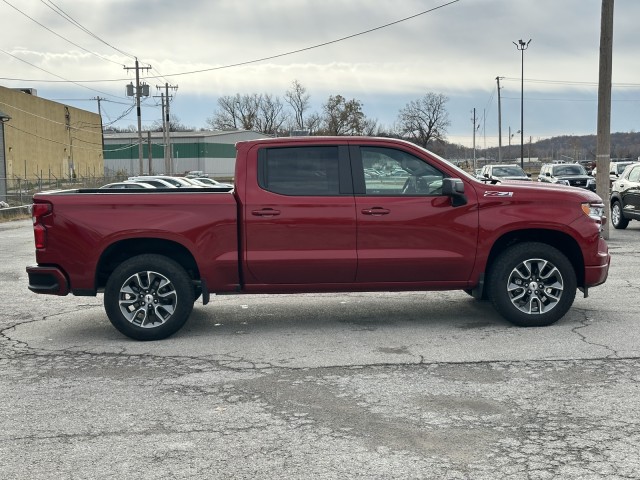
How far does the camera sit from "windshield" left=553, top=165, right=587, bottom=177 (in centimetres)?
3272

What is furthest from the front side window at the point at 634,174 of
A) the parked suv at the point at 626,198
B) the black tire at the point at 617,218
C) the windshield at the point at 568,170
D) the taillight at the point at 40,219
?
the taillight at the point at 40,219

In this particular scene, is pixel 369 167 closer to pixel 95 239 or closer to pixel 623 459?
pixel 95 239

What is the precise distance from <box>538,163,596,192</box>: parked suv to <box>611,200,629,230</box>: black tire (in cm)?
1078

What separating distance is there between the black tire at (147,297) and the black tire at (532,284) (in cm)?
313

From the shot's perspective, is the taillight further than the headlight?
No

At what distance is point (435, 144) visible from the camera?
107 metres

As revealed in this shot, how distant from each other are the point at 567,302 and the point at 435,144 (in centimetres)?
10077

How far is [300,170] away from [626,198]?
13530 millimetres

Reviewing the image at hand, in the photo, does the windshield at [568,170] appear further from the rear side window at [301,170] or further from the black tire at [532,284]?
the rear side window at [301,170]

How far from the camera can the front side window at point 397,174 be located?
25.3 ft

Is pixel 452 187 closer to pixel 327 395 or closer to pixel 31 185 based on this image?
pixel 327 395

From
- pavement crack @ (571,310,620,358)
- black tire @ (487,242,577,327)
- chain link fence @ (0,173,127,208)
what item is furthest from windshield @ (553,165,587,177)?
black tire @ (487,242,577,327)

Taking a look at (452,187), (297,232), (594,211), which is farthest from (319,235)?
(594,211)

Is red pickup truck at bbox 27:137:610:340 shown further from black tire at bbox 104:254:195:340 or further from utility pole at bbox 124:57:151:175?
utility pole at bbox 124:57:151:175
